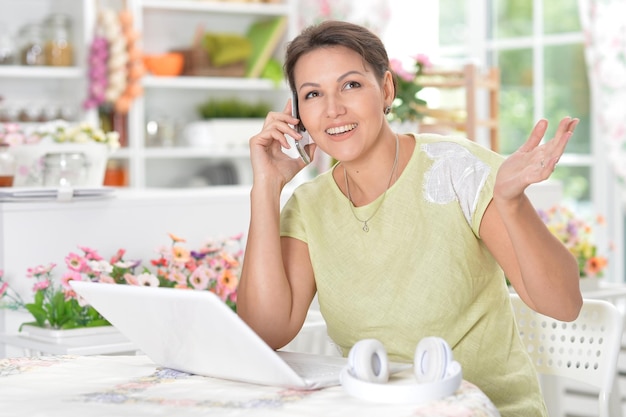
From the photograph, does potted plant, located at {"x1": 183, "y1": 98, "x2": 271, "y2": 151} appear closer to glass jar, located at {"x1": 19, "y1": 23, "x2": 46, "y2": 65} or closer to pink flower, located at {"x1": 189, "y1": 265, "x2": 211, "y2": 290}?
glass jar, located at {"x1": 19, "y1": 23, "x2": 46, "y2": 65}

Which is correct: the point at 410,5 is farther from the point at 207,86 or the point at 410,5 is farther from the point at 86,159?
the point at 86,159

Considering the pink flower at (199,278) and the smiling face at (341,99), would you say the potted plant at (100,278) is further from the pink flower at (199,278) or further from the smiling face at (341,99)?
the smiling face at (341,99)

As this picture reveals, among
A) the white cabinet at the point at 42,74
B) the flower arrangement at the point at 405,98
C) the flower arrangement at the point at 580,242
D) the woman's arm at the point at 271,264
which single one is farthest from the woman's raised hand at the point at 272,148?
the white cabinet at the point at 42,74

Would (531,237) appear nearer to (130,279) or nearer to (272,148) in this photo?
(272,148)

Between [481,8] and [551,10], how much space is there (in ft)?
1.42

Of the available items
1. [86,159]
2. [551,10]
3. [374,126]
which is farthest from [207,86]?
[374,126]

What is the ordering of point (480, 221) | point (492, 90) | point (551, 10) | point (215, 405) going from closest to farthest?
point (215, 405), point (480, 221), point (492, 90), point (551, 10)

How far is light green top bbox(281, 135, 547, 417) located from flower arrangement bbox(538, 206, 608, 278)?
1423 mm

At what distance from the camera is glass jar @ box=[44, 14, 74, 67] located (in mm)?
4961

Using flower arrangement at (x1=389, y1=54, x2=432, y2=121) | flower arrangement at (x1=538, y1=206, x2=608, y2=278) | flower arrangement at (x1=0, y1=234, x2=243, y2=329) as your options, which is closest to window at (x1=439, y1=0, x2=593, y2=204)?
flower arrangement at (x1=389, y1=54, x2=432, y2=121)

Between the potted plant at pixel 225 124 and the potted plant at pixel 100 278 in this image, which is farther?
the potted plant at pixel 225 124

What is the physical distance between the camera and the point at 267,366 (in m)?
1.41

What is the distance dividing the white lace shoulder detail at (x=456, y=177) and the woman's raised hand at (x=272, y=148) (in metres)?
0.26

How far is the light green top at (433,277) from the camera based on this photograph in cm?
185
